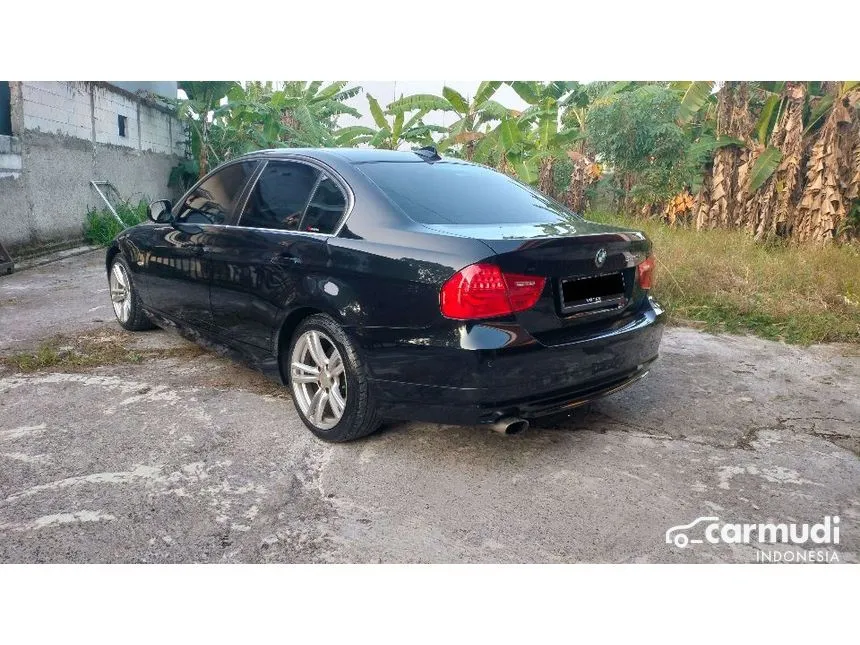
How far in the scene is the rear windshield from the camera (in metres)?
3.34

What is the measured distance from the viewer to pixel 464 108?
593 inches

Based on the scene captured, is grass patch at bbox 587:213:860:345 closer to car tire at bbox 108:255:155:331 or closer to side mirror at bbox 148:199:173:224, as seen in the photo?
side mirror at bbox 148:199:173:224

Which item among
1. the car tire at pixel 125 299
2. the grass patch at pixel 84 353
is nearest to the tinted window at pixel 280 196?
the grass patch at pixel 84 353

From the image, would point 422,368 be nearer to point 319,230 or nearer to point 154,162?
point 319,230

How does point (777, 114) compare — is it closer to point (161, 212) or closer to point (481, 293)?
point (161, 212)

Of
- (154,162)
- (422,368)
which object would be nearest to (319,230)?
(422,368)

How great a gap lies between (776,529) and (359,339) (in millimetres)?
1914

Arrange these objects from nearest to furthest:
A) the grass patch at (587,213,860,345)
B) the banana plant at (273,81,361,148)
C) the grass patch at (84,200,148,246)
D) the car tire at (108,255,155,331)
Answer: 1. the car tire at (108,255,155,331)
2. the grass patch at (587,213,860,345)
3. the grass patch at (84,200,148,246)
4. the banana plant at (273,81,361,148)

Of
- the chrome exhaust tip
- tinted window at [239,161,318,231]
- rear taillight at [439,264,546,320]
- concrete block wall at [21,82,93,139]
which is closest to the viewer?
rear taillight at [439,264,546,320]

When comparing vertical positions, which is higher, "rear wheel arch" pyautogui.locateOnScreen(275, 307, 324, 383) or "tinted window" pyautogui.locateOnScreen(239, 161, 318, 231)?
"tinted window" pyautogui.locateOnScreen(239, 161, 318, 231)

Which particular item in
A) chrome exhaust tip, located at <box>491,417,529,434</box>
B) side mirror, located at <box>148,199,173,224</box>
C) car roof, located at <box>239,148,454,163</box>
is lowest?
chrome exhaust tip, located at <box>491,417,529,434</box>

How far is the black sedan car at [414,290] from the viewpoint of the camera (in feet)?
9.30

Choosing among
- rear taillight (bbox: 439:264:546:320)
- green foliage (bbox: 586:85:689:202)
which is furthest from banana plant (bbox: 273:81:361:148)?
rear taillight (bbox: 439:264:546:320)

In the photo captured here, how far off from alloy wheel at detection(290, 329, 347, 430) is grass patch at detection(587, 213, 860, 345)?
401 centimetres
